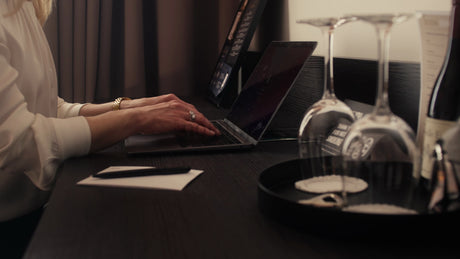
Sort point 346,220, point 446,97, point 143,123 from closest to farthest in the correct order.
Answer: point 346,220 → point 446,97 → point 143,123

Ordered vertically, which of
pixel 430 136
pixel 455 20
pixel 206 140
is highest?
pixel 455 20

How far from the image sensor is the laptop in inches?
40.8

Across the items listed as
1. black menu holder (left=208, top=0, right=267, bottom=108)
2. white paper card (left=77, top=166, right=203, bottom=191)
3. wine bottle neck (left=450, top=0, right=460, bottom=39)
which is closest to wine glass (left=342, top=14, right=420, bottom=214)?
wine bottle neck (left=450, top=0, right=460, bottom=39)

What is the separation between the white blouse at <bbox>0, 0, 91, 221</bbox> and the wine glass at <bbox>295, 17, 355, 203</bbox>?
1.58ft

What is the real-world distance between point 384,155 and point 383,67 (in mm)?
95

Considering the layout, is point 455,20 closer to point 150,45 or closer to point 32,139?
point 32,139

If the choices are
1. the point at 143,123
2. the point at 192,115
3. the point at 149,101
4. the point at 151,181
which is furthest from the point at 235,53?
the point at 151,181

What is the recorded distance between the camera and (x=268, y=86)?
1.15 metres

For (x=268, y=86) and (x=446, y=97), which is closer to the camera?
(x=446, y=97)

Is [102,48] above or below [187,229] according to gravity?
above

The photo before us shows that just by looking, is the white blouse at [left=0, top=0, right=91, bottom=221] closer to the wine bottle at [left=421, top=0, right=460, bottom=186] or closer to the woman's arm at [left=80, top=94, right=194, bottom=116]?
the woman's arm at [left=80, top=94, right=194, bottom=116]

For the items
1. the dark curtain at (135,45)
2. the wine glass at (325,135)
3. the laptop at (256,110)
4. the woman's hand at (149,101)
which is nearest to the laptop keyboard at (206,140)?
the laptop at (256,110)

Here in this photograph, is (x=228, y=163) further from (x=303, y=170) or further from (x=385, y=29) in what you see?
(x=385, y=29)

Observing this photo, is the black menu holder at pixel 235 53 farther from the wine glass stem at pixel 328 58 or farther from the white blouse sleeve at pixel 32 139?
the wine glass stem at pixel 328 58
